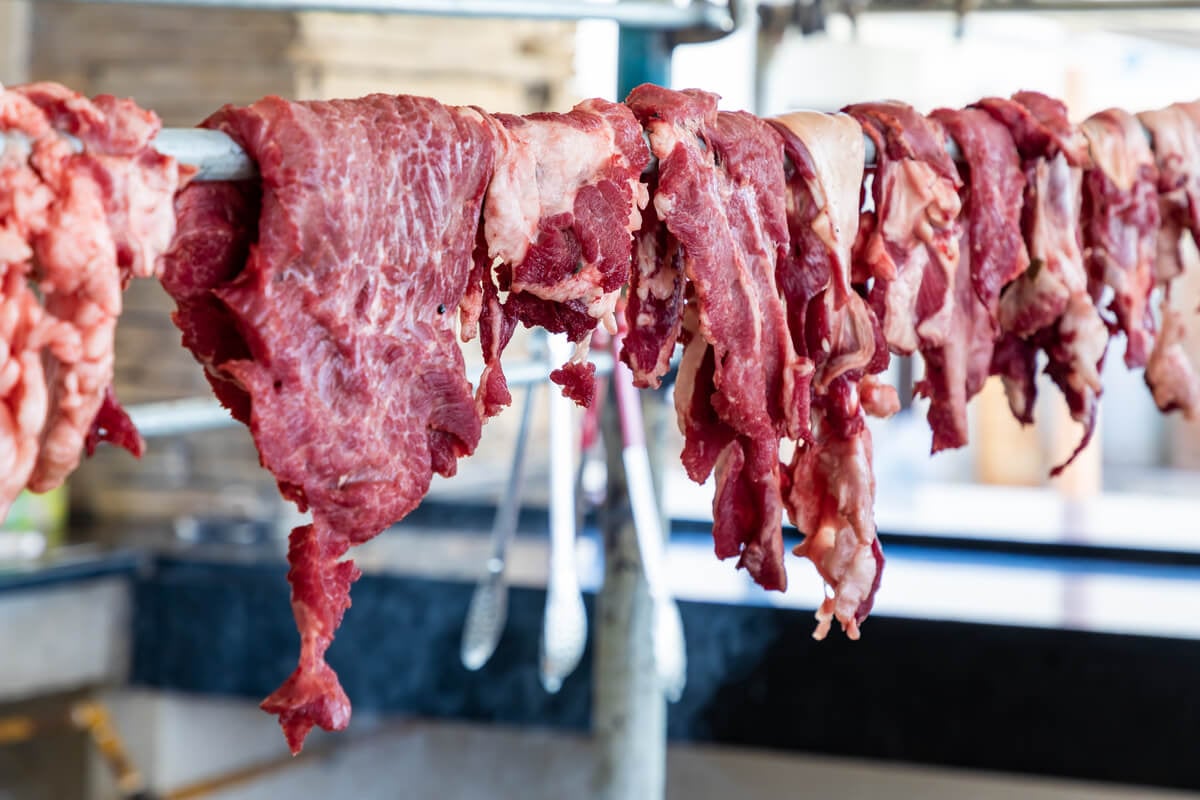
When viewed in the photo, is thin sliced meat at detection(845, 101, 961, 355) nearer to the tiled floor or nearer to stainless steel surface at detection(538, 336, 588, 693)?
stainless steel surface at detection(538, 336, 588, 693)

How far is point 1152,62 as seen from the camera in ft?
A: 14.6

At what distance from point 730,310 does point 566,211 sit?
0.15m

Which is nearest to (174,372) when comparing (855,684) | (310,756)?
(310,756)

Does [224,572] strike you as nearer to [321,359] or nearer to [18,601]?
[18,601]

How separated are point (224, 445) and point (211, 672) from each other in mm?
765

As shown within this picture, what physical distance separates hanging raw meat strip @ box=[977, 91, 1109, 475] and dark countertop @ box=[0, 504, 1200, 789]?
3.55ft

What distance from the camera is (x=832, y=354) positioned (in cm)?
97

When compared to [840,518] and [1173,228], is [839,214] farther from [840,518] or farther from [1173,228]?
[1173,228]

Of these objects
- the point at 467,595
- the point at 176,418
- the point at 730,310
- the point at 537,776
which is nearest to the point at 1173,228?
the point at 730,310

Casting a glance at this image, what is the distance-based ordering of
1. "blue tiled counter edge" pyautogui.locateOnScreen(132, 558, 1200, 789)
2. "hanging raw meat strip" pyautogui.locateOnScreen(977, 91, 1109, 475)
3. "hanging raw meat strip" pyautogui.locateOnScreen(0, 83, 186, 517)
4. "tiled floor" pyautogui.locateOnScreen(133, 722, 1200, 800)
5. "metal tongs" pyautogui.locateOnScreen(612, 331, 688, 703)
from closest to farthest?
"hanging raw meat strip" pyautogui.locateOnScreen(0, 83, 186, 517), "hanging raw meat strip" pyautogui.locateOnScreen(977, 91, 1109, 475), "metal tongs" pyautogui.locateOnScreen(612, 331, 688, 703), "blue tiled counter edge" pyautogui.locateOnScreen(132, 558, 1200, 789), "tiled floor" pyautogui.locateOnScreen(133, 722, 1200, 800)

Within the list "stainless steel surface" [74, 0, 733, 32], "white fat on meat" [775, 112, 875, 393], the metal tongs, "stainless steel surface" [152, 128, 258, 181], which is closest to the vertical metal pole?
the metal tongs

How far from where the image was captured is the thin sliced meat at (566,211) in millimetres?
769

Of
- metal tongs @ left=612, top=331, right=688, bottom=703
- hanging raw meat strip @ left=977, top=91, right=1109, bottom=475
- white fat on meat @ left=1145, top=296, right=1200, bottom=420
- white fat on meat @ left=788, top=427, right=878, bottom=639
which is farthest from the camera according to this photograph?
metal tongs @ left=612, top=331, right=688, bottom=703

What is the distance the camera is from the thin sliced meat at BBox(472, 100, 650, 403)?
769mm
